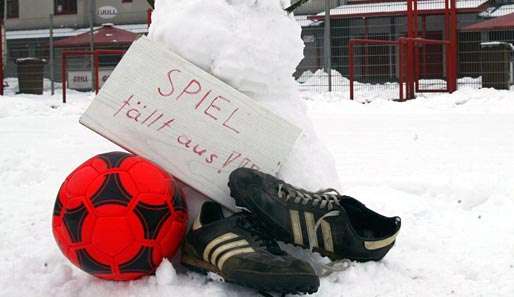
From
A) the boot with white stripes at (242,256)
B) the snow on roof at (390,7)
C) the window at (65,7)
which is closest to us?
the boot with white stripes at (242,256)

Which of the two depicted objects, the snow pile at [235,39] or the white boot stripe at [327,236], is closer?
the white boot stripe at [327,236]

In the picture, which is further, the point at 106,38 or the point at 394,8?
the point at 106,38

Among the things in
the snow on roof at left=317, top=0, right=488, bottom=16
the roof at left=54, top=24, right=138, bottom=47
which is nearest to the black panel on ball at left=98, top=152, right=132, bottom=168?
the snow on roof at left=317, top=0, right=488, bottom=16

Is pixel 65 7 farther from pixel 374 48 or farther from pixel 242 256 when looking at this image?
pixel 242 256

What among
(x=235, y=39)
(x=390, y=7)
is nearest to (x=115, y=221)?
(x=235, y=39)

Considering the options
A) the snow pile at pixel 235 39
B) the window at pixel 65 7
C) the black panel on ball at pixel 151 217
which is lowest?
the black panel on ball at pixel 151 217

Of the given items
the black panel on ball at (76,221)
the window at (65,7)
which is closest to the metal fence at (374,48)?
the window at (65,7)

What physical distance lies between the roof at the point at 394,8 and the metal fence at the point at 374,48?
18 mm

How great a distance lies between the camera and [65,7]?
23656 millimetres

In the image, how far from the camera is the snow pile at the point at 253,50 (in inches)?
82.9

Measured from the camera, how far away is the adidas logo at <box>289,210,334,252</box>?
1.82 metres

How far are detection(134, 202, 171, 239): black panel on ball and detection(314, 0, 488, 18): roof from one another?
630 inches

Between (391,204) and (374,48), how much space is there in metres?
13.2

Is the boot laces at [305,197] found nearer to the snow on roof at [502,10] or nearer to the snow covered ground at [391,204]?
the snow covered ground at [391,204]
